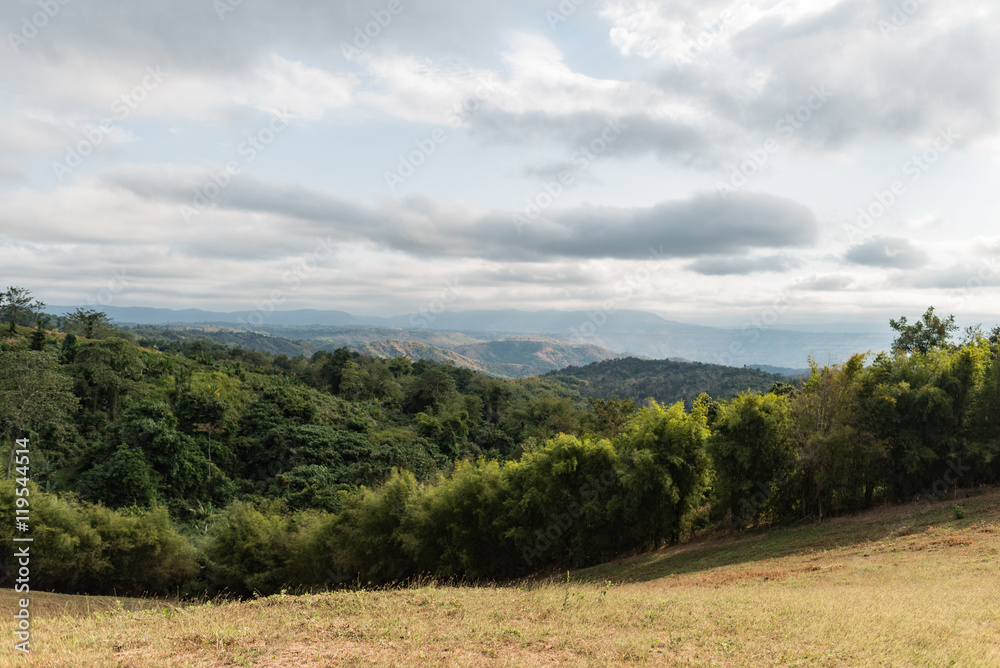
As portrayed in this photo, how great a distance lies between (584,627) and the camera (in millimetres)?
11375

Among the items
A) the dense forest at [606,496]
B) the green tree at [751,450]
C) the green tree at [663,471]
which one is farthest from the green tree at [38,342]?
the green tree at [751,450]

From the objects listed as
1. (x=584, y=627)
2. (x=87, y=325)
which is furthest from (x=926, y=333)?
(x=87, y=325)

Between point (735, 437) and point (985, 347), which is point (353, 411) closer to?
point (735, 437)

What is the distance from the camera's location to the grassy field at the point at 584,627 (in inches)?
369

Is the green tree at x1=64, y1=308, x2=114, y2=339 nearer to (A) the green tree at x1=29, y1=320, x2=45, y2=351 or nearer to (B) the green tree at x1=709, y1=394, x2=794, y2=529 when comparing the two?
(A) the green tree at x1=29, y1=320, x2=45, y2=351

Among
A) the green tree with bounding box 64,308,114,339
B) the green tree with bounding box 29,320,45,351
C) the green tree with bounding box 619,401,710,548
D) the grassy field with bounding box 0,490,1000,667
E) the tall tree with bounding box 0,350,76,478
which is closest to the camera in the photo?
the grassy field with bounding box 0,490,1000,667

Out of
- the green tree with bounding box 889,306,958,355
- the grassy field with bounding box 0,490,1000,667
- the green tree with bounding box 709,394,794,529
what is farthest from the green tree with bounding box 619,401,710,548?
the green tree with bounding box 889,306,958,355

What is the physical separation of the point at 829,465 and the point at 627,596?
1961cm

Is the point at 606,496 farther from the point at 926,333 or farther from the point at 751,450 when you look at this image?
the point at 926,333

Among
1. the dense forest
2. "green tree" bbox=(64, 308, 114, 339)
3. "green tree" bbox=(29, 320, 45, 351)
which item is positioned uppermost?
"green tree" bbox=(64, 308, 114, 339)

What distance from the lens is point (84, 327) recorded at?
82.7 m

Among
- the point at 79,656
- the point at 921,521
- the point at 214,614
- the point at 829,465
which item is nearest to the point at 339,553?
the point at 214,614

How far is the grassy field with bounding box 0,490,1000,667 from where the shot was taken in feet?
30.8

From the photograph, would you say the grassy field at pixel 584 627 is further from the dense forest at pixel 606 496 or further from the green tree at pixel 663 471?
the dense forest at pixel 606 496
